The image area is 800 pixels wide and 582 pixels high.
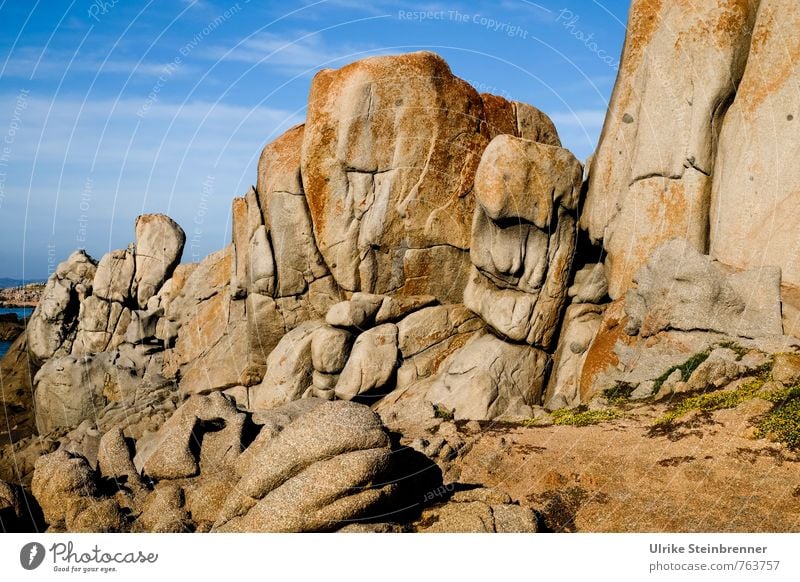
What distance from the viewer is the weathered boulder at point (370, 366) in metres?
29.8

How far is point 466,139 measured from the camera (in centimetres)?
3027

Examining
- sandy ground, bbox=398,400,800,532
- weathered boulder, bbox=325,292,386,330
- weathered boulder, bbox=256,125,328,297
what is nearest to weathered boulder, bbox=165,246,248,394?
weathered boulder, bbox=256,125,328,297

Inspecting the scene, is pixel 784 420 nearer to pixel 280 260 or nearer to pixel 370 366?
pixel 370 366

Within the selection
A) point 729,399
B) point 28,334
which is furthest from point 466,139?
point 28,334

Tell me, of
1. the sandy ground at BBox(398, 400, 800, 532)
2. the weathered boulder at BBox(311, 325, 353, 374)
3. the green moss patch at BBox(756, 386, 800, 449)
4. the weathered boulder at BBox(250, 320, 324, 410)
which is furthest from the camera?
the weathered boulder at BBox(250, 320, 324, 410)

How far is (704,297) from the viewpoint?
22.8 meters

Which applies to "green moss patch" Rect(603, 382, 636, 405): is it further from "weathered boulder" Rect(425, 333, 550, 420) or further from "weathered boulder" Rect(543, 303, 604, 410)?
"weathered boulder" Rect(425, 333, 550, 420)

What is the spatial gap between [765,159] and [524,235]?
8.38 m

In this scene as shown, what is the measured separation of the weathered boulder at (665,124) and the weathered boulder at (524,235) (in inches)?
73.8

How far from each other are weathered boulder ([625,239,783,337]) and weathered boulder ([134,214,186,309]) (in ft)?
106

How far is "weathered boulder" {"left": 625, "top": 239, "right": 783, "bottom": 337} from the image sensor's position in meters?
22.3

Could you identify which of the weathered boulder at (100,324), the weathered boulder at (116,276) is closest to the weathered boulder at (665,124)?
the weathered boulder at (116,276)

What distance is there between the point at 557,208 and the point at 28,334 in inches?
1522

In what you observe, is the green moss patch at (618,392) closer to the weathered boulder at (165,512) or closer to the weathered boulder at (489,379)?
the weathered boulder at (489,379)
